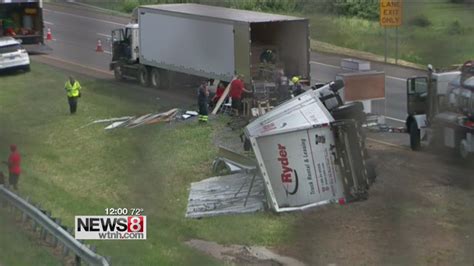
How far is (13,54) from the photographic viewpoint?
1173 millimetres

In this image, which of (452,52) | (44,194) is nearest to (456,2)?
(452,52)

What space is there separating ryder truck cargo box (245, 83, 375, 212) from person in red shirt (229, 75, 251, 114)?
4.04 feet

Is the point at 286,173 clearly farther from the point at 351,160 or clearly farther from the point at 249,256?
the point at 249,256

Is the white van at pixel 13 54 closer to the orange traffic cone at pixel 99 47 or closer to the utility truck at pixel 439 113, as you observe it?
the orange traffic cone at pixel 99 47

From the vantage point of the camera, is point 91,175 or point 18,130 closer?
point 18,130

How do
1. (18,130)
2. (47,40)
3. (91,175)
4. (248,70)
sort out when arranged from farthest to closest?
1. (248,70)
2. (91,175)
3. (47,40)
4. (18,130)

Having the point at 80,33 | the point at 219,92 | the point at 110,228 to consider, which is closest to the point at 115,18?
the point at 80,33

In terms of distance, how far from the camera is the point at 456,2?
0.73m

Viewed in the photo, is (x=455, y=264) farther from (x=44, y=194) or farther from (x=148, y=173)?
(x=148, y=173)

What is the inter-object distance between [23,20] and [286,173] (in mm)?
3336

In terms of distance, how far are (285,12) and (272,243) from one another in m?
2.50

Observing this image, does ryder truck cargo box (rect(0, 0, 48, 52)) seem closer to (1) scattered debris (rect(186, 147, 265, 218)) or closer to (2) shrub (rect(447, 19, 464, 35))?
(2) shrub (rect(447, 19, 464, 35))

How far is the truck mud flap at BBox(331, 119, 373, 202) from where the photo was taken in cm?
371

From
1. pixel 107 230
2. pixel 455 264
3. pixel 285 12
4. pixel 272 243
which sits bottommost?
pixel 272 243
